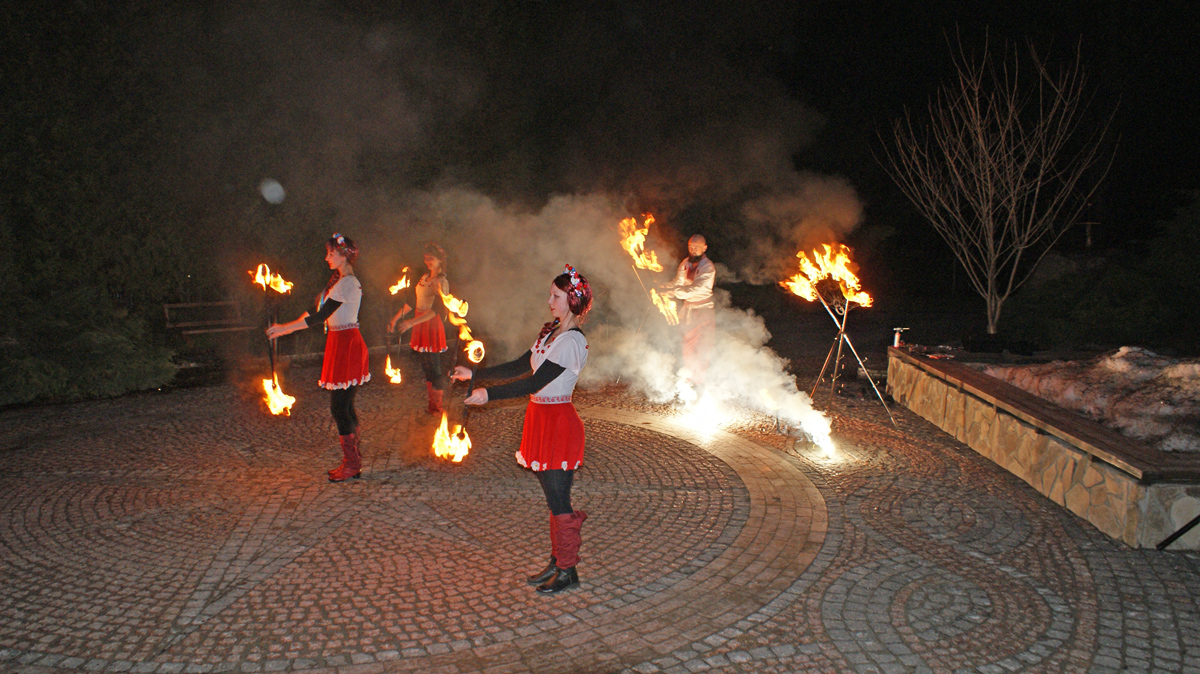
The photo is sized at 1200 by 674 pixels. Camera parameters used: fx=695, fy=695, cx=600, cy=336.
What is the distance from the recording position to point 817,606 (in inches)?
163

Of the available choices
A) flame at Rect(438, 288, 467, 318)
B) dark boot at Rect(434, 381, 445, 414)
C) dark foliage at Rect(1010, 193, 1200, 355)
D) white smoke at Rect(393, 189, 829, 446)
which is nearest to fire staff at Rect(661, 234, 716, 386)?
white smoke at Rect(393, 189, 829, 446)

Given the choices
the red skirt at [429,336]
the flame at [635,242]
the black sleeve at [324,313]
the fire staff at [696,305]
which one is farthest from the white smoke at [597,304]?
the black sleeve at [324,313]

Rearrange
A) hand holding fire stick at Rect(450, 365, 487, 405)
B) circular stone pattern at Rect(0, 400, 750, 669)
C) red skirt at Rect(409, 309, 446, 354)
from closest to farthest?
circular stone pattern at Rect(0, 400, 750, 669) → hand holding fire stick at Rect(450, 365, 487, 405) → red skirt at Rect(409, 309, 446, 354)

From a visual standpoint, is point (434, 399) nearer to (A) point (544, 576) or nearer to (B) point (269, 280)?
(B) point (269, 280)

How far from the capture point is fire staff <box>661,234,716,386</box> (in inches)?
337

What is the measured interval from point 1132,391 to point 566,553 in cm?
613

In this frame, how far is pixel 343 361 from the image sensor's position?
19.8 feet

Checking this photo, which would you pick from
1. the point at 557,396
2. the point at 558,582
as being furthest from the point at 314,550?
the point at 557,396

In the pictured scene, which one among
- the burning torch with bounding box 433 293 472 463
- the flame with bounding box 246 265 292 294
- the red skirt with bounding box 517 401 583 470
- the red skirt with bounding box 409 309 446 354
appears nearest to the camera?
the red skirt with bounding box 517 401 583 470

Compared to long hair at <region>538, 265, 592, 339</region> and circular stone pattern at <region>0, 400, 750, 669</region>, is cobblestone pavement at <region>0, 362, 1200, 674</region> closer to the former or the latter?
circular stone pattern at <region>0, 400, 750, 669</region>

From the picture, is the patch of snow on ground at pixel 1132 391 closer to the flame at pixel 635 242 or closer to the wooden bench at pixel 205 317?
the flame at pixel 635 242

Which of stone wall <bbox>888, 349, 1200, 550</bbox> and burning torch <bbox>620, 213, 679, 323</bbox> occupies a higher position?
burning torch <bbox>620, 213, 679, 323</bbox>

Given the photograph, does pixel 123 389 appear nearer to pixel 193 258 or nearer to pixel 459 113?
pixel 193 258

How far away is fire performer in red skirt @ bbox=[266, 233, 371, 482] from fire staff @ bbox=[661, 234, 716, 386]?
4.06 meters
